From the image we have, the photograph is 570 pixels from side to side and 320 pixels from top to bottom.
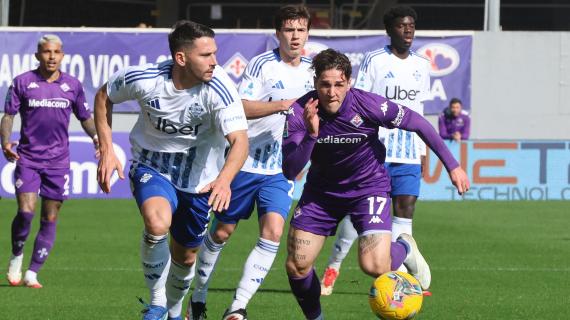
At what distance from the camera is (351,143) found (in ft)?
28.0

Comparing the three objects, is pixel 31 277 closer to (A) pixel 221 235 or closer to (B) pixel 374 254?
(A) pixel 221 235

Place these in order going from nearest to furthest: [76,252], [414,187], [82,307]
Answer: [82,307] → [414,187] → [76,252]

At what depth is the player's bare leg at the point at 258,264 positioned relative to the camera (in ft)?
27.9

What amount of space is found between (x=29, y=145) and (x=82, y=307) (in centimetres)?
264

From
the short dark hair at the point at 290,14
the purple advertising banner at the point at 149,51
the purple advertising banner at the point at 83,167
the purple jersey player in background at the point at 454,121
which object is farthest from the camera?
the purple advertising banner at the point at 149,51

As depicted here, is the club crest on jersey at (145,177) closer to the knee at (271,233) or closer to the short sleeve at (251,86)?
the knee at (271,233)

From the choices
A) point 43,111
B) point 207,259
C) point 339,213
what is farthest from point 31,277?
point 339,213

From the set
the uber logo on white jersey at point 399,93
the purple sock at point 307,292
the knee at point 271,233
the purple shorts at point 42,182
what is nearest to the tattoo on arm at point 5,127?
Result: the purple shorts at point 42,182

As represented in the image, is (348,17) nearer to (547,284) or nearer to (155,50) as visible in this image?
(155,50)

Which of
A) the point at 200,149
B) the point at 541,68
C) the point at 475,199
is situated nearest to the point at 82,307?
the point at 200,149

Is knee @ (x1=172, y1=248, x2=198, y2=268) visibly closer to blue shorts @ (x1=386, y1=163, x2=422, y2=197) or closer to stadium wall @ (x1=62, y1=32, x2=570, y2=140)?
blue shorts @ (x1=386, y1=163, x2=422, y2=197)

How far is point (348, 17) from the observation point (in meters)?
35.4

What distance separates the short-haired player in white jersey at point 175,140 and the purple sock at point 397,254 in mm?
1365

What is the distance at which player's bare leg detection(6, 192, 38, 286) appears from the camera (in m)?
11.7
